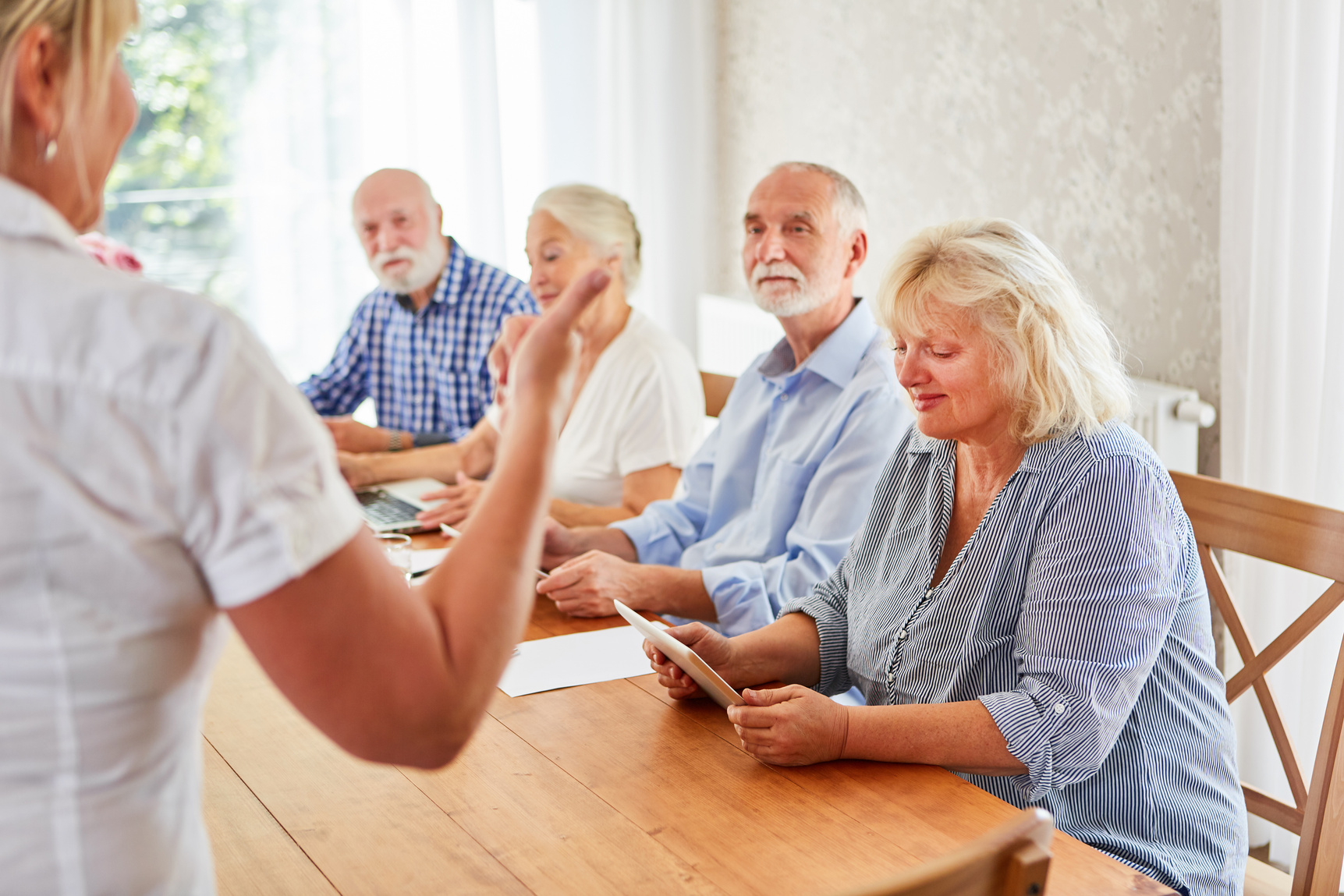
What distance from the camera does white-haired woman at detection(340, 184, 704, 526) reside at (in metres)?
2.36

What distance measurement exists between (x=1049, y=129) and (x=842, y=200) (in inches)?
34.9

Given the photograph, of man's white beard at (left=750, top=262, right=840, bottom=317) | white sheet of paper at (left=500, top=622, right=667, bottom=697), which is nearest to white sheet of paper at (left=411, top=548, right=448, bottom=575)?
white sheet of paper at (left=500, top=622, right=667, bottom=697)

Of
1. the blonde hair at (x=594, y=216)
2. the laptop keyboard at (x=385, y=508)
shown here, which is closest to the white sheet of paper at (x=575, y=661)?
the laptop keyboard at (x=385, y=508)

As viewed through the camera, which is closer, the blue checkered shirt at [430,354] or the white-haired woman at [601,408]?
the white-haired woman at [601,408]

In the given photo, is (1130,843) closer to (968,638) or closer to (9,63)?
(968,638)

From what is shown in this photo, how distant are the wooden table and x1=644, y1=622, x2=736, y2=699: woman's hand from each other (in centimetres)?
3

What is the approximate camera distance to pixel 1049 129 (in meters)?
2.74

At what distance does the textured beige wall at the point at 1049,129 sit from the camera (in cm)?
238

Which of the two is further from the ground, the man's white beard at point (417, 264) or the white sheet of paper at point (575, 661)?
the man's white beard at point (417, 264)

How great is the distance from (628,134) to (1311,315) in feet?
8.69

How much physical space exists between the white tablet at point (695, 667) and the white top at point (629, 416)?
1077 millimetres

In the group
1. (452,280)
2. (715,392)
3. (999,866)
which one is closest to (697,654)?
(999,866)

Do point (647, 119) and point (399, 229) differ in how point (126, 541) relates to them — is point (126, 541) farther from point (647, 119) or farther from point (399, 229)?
point (647, 119)

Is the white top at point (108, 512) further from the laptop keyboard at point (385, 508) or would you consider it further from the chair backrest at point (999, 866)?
the laptop keyboard at point (385, 508)
